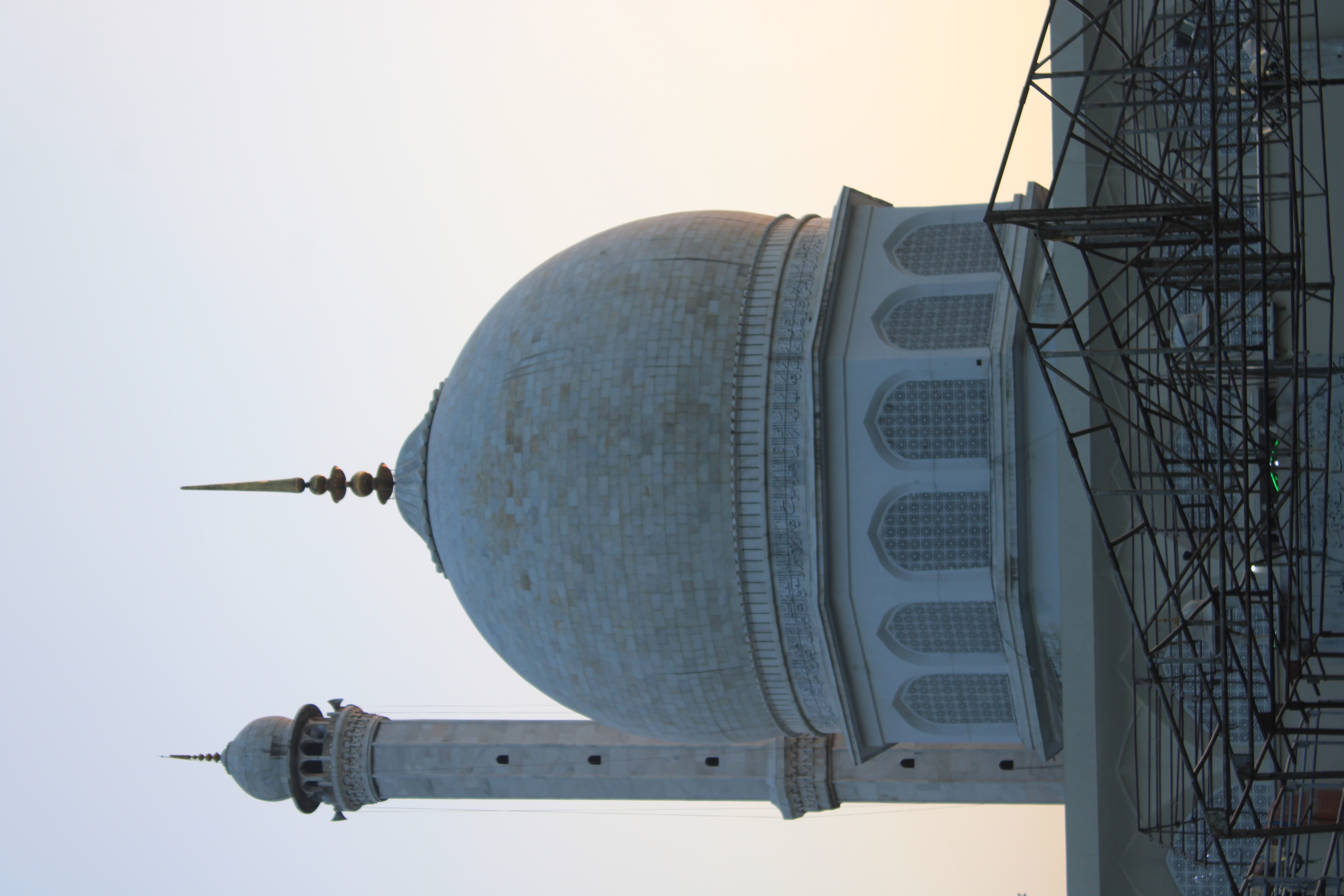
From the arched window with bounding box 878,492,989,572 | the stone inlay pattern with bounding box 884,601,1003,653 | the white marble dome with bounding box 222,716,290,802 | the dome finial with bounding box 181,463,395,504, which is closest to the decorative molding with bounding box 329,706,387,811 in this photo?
the white marble dome with bounding box 222,716,290,802

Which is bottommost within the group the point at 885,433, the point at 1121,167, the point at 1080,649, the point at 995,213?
the point at 1080,649

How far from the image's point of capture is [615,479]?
11.7 m

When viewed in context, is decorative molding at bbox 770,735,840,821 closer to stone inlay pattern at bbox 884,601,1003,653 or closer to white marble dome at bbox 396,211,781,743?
white marble dome at bbox 396,211,781,743

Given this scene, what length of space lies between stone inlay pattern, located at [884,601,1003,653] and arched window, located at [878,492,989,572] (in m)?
0.43

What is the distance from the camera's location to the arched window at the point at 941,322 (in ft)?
38.1

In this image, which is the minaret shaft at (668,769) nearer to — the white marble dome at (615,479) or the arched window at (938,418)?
the white marble dome at (615,479)

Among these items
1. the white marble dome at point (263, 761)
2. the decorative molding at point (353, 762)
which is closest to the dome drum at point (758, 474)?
the decorative molding at point (353, 762)

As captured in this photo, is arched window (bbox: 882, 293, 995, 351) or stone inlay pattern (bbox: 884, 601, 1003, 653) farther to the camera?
stone inlay pattern (bbox: 884, 601, 1003, 653)

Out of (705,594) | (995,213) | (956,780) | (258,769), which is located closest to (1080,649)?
(705,594)

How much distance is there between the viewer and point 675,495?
11625 mm

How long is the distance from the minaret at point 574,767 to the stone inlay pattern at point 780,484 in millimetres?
3755

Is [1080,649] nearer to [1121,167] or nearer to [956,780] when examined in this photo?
[1121,167]

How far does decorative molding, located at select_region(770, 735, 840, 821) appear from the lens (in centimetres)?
1639

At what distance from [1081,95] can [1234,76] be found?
1.20 metres
